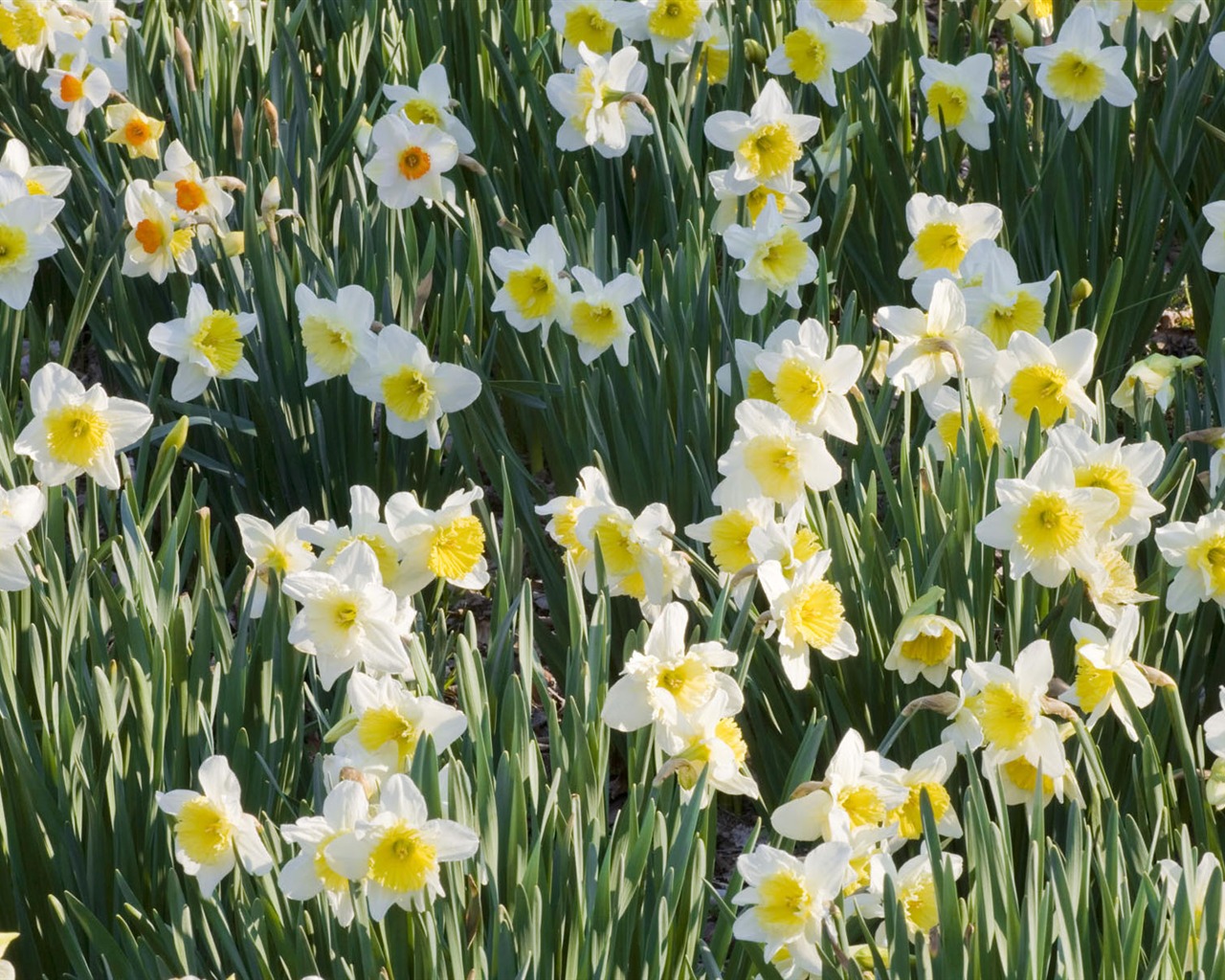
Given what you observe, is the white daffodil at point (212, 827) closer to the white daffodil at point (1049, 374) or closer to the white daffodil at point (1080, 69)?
the white daffodil at point (1049, 374)

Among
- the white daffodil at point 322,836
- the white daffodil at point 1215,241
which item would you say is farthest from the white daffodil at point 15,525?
the white daffodil at point 1215,241

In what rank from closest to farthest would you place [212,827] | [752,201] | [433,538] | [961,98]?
[212,827] < [433,538] < [752,201] < [961,98]

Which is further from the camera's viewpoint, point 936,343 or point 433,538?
point 936,343

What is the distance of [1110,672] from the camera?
1476mm

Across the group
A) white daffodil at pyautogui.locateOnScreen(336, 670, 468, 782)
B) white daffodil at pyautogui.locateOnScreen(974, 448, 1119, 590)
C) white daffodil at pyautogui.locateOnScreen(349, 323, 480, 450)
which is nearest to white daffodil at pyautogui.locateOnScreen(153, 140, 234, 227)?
white daffodil at pyautogui.locateOnScreen(349, 323, 480, 450)

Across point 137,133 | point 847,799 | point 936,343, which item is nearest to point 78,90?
point 137,133

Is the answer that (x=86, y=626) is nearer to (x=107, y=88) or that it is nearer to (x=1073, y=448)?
(x=1073, y=448)

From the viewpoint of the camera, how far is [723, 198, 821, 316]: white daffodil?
2.15m

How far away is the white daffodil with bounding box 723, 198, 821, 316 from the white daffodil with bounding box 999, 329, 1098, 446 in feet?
1.51

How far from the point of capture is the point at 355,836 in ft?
3.99

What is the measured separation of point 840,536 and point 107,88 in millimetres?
1922

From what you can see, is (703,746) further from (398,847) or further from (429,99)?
(429,99)

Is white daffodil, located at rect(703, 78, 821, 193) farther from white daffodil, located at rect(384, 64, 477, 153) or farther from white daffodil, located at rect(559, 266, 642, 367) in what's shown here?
white daffodil, located at rect(384, 64, 477, 153)

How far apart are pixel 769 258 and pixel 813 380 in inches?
18.7
